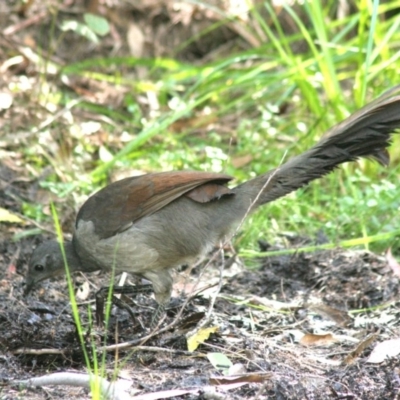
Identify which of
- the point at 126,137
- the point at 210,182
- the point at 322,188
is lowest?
the point at 322,188

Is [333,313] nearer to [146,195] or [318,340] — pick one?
[318,340]

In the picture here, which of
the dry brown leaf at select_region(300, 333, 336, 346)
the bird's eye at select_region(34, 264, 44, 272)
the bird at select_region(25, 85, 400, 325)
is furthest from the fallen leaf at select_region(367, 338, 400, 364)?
the bird's eye at select_region(34, 264, 44, 272)

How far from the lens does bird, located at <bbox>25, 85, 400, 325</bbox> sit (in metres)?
4.86

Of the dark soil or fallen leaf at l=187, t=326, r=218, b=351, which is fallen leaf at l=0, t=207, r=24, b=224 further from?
fallen leaf at l=187, t=326, r=218, b=351

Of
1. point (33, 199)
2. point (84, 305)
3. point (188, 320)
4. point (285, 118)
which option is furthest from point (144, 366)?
point (285, 118)

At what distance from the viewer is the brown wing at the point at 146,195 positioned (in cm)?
486

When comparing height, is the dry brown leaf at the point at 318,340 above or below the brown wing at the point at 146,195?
below

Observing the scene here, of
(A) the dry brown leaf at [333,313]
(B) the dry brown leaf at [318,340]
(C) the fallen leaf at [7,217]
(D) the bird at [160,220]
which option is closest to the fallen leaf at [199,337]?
(D) the bird at [160,220]

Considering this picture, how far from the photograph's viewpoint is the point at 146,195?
4.90m

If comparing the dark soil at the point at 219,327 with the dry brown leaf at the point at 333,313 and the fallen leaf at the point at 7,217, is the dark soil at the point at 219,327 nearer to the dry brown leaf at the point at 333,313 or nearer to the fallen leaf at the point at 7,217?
the dry brown leaf at the point at 333,313

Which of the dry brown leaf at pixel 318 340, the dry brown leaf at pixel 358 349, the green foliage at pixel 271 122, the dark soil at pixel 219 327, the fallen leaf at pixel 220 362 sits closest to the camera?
the dark soil at pixel 219 327

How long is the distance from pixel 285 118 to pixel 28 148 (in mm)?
2480

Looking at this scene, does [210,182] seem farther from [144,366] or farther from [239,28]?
[239,28]

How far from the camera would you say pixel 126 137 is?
7.72m
